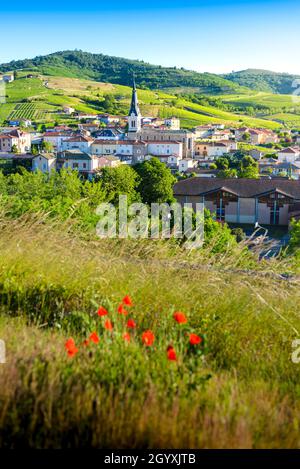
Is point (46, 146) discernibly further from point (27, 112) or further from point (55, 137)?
point (27, 112)

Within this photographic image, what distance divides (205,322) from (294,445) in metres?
1.11

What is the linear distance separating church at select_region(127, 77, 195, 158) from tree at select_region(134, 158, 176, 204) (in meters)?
33.8

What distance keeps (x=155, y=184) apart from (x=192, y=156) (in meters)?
41.3

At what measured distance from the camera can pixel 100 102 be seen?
102875 millimetres

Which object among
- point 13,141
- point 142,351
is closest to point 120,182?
point 142,351

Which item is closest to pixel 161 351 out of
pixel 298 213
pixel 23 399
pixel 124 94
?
pixel 23 399

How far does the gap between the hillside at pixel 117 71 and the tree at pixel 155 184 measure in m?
104

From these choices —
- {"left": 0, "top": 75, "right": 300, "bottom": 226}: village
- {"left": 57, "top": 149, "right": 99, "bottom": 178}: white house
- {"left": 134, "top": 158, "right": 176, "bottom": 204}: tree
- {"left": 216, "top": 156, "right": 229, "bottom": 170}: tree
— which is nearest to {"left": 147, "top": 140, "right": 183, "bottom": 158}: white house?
{"left": 0, "top": 75, "right": 300, "bottom": 226}: village

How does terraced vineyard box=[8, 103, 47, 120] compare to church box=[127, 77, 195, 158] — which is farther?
terraced vineyard box=[8, 103, 47, 120]

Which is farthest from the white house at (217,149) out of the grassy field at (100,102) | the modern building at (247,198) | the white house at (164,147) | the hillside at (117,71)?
the hillside at (117,71)

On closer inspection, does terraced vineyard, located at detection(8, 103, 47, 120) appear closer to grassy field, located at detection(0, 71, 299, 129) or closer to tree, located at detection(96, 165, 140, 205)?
grassy field, located at detection(0, 71, 299, 129)

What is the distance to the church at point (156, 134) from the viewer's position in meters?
69.0

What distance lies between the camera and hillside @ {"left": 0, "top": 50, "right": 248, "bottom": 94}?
141750mm
